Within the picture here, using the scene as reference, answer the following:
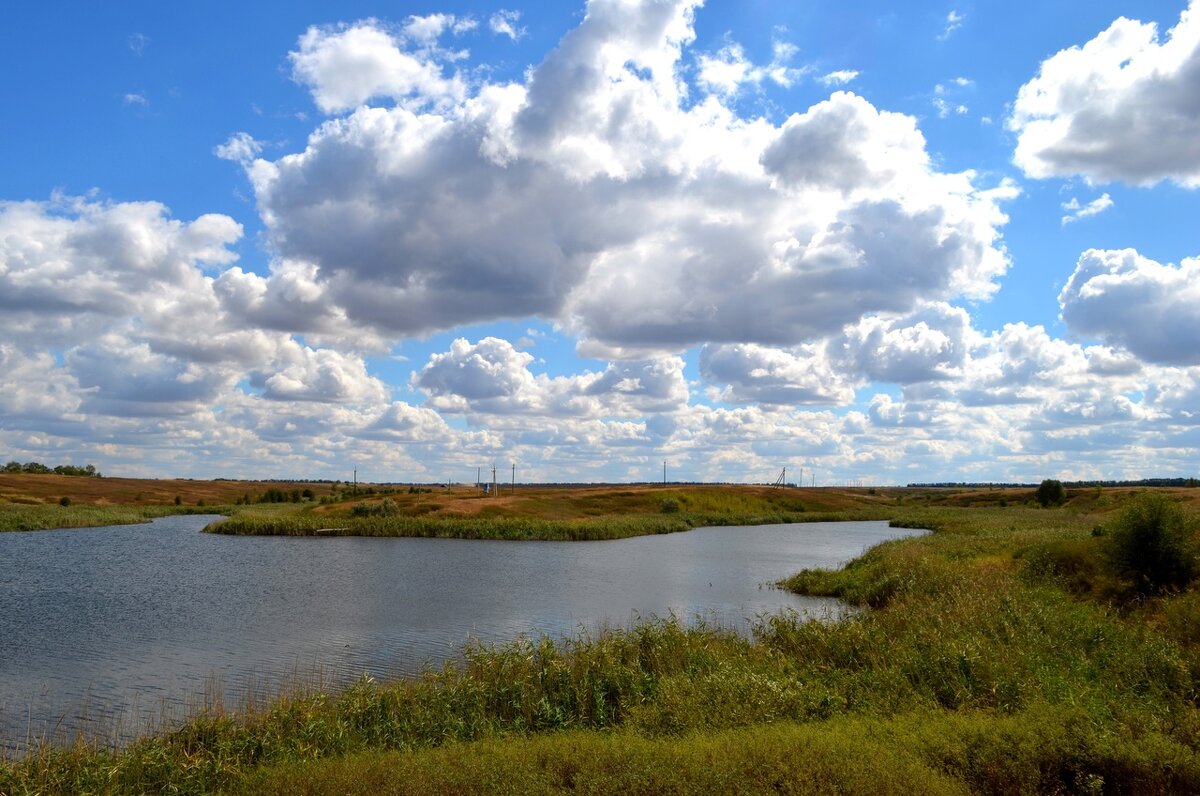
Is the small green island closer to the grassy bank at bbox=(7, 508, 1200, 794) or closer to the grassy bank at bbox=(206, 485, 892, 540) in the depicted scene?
the grassy bank at bbox=(7, 508, 1200, 794)

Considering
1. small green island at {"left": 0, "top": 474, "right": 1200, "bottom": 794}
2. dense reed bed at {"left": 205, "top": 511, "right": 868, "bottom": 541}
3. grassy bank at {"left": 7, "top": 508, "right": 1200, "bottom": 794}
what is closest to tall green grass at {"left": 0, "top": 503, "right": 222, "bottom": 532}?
dense reed bed at {"left": 205, "top": 511, "right": 868, "bottom": 541}

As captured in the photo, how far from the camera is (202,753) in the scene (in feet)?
43.6

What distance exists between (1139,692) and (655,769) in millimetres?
9867

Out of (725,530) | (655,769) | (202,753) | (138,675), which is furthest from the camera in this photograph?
(725,530)

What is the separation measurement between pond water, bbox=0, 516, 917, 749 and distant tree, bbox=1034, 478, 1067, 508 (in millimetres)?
67359

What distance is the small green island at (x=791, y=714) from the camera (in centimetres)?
1050

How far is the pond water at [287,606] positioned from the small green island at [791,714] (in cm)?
462

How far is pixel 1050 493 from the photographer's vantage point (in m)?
120

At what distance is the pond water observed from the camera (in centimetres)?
2056

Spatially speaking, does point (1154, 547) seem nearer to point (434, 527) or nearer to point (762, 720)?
point (762, 720)

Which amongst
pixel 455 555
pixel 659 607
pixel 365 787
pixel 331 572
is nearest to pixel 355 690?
pixel 365 787

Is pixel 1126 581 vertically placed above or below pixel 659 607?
above

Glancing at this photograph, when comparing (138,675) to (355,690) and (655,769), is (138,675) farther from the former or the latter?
(655,769)

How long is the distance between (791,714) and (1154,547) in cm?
1766
